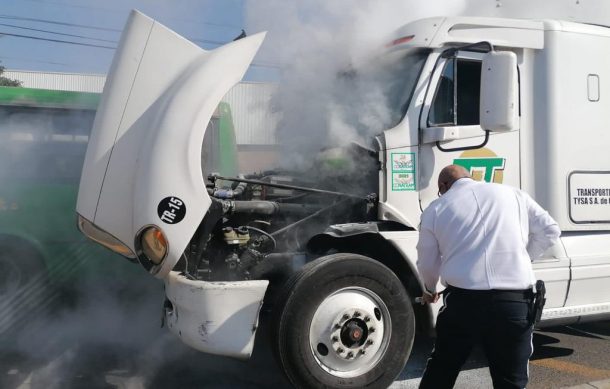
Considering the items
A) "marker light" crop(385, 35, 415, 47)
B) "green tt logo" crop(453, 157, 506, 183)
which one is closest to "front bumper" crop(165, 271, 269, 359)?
"green tt logo" crop(453, 157, 506, 183)

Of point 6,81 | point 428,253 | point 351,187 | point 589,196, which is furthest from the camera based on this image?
point 6,81

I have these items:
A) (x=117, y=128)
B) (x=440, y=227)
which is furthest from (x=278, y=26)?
(x=440, y=227)

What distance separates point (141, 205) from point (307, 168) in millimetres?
1584

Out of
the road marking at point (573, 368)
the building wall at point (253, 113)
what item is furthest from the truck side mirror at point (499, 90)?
the road marking at point (573, 368)

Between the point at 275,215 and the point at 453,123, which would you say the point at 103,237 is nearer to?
the point at 275,215

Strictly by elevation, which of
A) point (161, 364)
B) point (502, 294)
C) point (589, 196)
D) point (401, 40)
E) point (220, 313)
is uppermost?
point (401, 40)

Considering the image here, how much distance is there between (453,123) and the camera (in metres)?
4.60

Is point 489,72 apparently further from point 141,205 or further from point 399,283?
point 141,205

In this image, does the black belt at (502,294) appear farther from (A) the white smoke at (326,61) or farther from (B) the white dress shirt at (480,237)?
(A) the white smoke at (326,61)

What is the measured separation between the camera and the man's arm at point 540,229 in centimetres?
340

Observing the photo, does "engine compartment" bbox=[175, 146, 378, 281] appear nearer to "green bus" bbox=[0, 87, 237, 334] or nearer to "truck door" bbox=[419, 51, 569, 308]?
"truck door" bbox=[419, 51, 569, 308]

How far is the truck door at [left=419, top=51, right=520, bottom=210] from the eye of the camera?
179 inches

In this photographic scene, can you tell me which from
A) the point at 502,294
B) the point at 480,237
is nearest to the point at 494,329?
the point at 502,294

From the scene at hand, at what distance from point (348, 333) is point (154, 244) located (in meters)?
1.43
